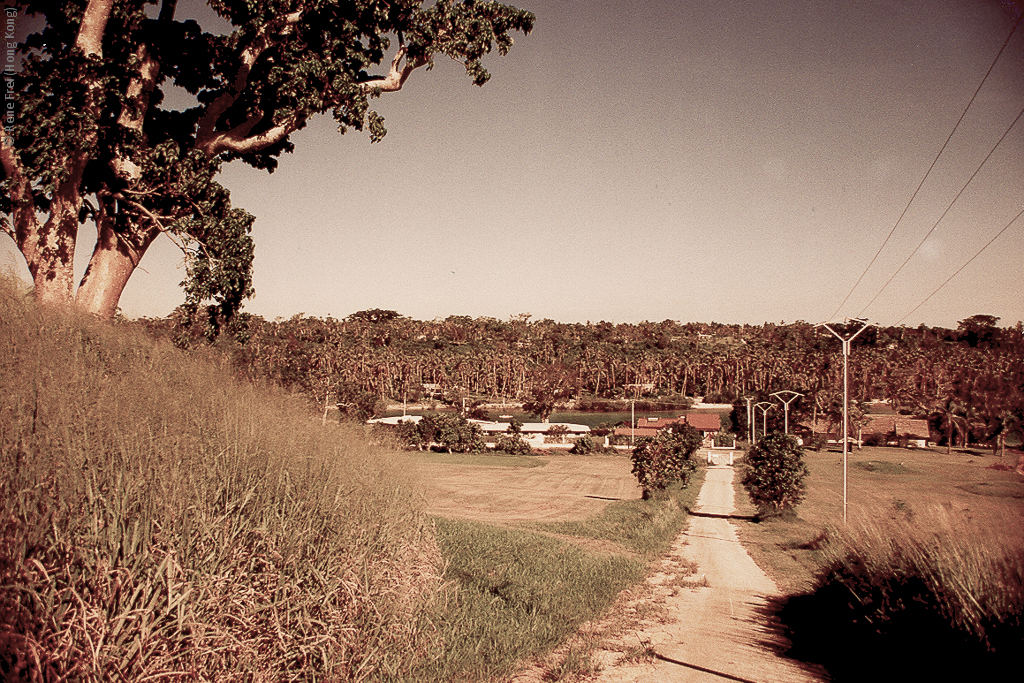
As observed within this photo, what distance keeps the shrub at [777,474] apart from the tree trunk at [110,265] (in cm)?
2522

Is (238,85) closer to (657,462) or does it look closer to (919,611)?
(919,611)

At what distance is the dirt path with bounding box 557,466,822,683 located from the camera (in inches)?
327

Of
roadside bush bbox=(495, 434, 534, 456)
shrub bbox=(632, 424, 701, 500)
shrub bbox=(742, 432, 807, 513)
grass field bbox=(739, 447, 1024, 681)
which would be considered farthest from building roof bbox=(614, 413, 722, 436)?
grass field bbox=(739, 447, 1024, 681)

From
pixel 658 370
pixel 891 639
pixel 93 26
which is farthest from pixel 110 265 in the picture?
pixel 658 370

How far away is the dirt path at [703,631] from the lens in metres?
8.30

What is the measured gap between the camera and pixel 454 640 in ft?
26.2

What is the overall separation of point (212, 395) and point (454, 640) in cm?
418

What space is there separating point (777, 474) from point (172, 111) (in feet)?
83.5

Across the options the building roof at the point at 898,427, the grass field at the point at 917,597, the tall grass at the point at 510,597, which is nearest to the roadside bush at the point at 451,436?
the tall grass at the point at 510,597

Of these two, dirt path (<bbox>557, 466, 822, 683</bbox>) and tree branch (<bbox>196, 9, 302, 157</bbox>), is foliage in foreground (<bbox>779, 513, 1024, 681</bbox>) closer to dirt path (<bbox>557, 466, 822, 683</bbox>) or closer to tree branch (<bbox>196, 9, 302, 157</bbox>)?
dirt path (<bbox>557, 466, 822, 683</bbox>)

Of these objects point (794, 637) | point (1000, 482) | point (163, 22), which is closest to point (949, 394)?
point (1000, 482)

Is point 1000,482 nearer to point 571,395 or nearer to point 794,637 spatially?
point 794,637

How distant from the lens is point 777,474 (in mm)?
27172

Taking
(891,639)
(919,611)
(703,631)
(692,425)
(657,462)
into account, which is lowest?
(692,425)
